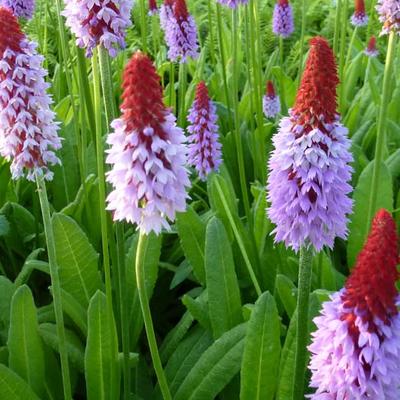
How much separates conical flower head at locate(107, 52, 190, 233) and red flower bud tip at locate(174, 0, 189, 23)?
2.77 m

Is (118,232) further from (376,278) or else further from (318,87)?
(376,278)

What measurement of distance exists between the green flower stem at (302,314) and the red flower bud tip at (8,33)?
1.15 meters

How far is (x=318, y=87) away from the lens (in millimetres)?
1954

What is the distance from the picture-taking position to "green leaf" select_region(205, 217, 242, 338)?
2.88 meters

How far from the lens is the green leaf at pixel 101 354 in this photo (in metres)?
2.45

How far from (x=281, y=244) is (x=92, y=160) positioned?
1.47 metres

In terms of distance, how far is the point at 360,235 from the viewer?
3465 mm

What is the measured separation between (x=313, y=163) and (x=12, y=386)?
1394 millimetres

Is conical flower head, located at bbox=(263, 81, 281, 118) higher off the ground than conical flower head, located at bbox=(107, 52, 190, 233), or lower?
higher

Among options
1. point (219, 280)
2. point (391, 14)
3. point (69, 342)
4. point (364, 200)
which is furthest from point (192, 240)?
point (391, 14)

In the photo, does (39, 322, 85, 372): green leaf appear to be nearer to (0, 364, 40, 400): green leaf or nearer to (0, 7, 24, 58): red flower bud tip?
(0, 364, 40, 400): green leaf

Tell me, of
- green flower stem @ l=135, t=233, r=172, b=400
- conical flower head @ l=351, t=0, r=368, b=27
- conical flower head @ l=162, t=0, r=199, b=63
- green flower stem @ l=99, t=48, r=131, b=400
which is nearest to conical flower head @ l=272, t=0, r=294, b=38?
conical flower head @ l=351, t=0, r=368, b=27

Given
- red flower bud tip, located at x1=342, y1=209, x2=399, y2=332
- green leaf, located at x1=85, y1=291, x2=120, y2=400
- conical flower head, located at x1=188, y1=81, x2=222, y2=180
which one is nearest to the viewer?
red flower bud tip, located at x1=342, y1=209, x2=399, y2=332

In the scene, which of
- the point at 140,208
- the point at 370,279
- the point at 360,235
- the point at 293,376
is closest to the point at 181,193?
the point at 140,208
